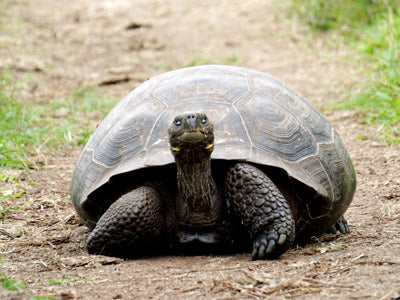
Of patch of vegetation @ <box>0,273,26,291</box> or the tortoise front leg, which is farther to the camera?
the tortoise front leg

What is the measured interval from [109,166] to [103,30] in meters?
9.64

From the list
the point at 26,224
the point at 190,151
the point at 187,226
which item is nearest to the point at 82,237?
the point at 26,224

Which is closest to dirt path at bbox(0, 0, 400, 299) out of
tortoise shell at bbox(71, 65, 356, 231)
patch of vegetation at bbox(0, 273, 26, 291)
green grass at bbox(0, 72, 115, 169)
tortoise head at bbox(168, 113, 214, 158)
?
patch of vegetation at bbox(0, 273, 26, 291)

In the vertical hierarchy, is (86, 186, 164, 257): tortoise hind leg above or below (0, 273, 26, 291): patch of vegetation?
above

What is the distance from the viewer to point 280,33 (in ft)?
38.0

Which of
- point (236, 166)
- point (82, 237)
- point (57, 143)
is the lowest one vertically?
point (82, 237)

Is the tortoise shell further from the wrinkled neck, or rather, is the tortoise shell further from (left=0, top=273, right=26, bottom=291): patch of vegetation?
(left=0, top=273, right=26, bottom=291): patch of vegetation

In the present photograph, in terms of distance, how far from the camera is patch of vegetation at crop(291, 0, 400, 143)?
252 inches

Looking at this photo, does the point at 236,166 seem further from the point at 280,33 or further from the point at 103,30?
the point at 103,30

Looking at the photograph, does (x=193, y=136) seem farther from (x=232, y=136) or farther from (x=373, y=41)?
(x=373, y=41)

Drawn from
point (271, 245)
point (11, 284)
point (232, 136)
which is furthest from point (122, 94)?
point (11, 284)

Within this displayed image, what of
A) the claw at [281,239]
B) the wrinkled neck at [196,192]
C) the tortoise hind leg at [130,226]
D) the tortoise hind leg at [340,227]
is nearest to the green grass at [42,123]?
the tortoise hind leg at [130,226]

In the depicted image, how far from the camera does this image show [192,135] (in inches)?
118

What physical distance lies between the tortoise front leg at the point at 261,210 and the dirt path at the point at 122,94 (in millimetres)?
109
